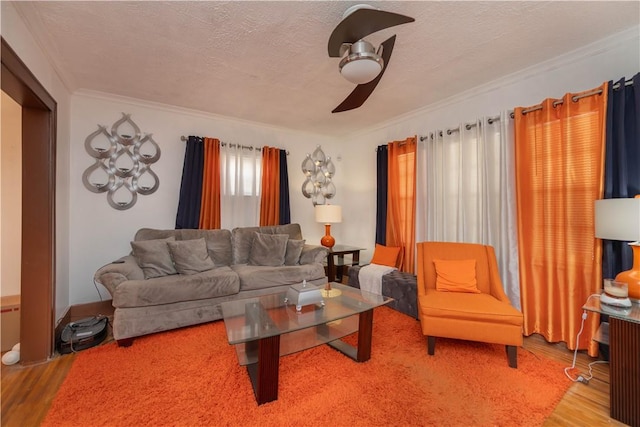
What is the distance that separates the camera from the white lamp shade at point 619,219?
1688 millimetres

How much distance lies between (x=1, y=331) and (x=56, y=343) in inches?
18.4

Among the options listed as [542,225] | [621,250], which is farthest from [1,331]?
[621,250]

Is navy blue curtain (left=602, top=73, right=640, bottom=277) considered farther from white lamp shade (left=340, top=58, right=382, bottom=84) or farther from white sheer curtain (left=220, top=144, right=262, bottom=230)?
white sheer curtain (left=220, top=144, right=262, bottom=230)

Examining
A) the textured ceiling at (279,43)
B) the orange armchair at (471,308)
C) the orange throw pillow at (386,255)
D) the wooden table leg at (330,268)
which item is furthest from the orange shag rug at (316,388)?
the textured ceiling at (279,43)

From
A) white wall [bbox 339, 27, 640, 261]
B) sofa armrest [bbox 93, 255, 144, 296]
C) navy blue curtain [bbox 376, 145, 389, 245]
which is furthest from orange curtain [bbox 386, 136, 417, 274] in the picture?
sofa armrest [bbox 93, 255, 144, 296]

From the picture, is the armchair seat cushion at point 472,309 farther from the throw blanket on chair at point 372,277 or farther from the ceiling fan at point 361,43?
the ceiling fan at point 361,43

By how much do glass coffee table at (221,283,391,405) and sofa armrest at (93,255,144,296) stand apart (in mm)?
1043

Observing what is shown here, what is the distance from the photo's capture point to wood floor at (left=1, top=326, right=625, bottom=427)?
5.09ft

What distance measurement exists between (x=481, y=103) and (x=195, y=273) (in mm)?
3654

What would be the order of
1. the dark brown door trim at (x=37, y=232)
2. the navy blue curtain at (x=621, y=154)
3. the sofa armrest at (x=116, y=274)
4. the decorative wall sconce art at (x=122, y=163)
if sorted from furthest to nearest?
the decorative wall sconce art at (x=122, y=163) < the sofa armrest at (x=116, y=274) < the dark brown door trim at (x=37, y=232) < the navy blue curtain at (x=621, y=154)

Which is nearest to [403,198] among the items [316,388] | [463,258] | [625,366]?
[463,258]

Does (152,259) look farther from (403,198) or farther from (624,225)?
(624,225)

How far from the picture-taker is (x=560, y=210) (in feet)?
7.83

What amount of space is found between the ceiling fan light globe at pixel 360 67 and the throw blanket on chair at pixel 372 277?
93.6 inches
